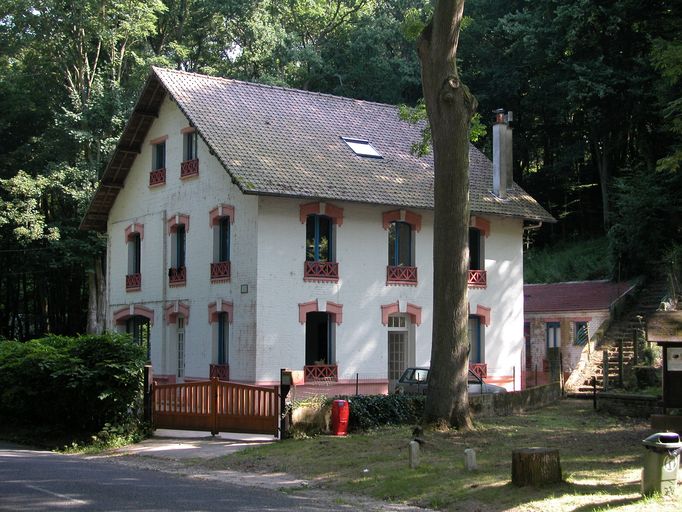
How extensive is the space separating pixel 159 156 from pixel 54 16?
12.5 meters

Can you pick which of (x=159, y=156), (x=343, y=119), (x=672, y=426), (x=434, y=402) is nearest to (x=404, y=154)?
(x=343, y=119)

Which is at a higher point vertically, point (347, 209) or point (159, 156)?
point (159, 156)

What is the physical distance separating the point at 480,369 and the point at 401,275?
14.9ft

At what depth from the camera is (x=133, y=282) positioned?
34750mm

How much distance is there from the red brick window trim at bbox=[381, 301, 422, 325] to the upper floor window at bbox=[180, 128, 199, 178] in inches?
309

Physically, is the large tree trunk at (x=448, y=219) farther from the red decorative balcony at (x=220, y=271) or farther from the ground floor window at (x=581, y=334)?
the ground floor window at (x=581, y=334)

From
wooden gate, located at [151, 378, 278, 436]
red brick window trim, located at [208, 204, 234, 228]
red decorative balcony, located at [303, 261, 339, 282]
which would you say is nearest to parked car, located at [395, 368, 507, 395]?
red decorative balcony, located at [303, 261, 339, 282]

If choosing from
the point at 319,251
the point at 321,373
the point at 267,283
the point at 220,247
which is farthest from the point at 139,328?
the point at 321,373

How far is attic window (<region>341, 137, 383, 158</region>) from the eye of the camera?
32.5 m

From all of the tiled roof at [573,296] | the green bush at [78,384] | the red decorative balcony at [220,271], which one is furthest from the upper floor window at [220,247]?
the tiled roof at [573,296]

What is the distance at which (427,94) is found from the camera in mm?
19906

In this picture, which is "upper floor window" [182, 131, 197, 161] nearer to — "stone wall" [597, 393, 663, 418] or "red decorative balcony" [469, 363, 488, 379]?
"red decorative balcony" [469, 363, 488, 379]

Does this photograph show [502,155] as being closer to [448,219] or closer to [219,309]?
[219,309]

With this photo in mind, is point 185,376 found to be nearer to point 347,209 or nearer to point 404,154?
point 347,209
